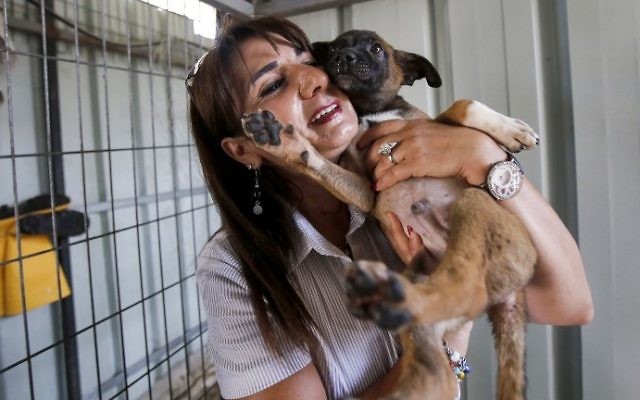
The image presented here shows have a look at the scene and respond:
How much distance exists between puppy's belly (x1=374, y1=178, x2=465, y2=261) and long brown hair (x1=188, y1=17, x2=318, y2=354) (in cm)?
48

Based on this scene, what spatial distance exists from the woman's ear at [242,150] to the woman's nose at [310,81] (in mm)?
350

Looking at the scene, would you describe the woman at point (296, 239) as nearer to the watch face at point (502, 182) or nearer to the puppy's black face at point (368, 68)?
the watch face at point (502, 182)

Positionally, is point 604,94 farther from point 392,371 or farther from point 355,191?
point 392,371

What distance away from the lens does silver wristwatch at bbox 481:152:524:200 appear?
179cm

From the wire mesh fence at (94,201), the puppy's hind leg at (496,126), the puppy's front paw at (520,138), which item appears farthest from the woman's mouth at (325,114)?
the wire mesh fence at (94,201)

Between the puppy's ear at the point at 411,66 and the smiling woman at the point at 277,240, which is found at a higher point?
the puppy's ear at the point at 411,66

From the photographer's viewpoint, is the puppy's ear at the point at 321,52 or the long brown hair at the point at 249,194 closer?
the long brown hair at the point at 249,194

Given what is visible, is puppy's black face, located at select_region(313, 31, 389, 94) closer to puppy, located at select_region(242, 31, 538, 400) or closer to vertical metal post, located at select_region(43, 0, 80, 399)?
puppy, located at select_region(242, 31, 538, 400)

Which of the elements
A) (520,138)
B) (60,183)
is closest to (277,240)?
(520,138)

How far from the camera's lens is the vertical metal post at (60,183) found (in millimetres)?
3164

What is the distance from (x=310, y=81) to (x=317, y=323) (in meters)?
0.98

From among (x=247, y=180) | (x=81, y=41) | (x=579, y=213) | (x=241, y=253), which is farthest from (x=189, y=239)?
(x=579, y=213)

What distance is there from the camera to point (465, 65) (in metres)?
3.15

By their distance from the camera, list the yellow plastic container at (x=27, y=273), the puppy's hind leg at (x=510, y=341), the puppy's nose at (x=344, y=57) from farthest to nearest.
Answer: the yellow plastic container at (x=27, y=273)
the puppy's nose at (x=344, y=57)
the puppy's hind leg at (x=510, y=341)
